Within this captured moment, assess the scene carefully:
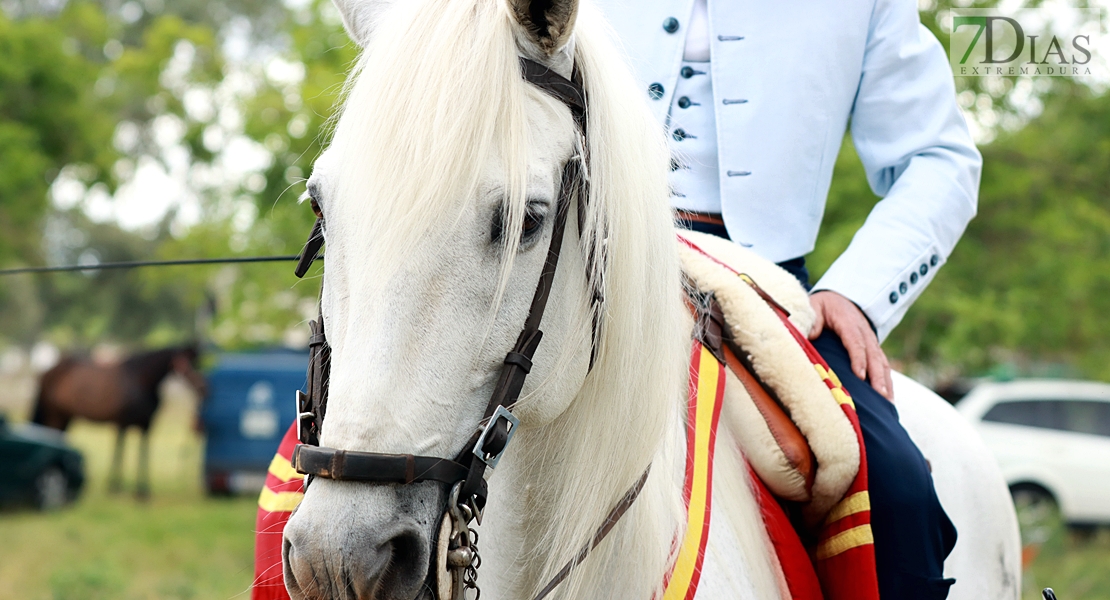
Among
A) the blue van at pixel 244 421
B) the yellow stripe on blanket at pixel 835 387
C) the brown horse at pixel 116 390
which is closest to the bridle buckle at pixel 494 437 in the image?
the yellow stripe on blanket at pixel 835 387

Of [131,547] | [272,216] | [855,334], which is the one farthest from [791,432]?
[131,547]

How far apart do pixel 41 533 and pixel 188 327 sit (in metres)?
30.0

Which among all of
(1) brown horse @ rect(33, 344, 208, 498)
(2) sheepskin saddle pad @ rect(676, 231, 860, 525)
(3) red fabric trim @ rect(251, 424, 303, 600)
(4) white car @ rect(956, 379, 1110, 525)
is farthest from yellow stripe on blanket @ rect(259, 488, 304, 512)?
(1) brown horse @ rect(33, 344, 208, 498)

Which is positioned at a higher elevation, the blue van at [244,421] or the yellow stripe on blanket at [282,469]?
the yellow stripe on blanket at [282,469]

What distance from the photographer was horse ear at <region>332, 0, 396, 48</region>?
5.82 feet

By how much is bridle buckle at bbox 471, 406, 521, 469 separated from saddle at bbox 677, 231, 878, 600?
27.2 inches

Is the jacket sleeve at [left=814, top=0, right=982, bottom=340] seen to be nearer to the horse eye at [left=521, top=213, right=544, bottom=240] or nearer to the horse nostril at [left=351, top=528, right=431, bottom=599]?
the horse eye at [left=521, top=213, right=544, bottom=240]

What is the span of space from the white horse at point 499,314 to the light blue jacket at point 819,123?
623mm

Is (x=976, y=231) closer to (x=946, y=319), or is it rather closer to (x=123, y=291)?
(x=946, y=319)

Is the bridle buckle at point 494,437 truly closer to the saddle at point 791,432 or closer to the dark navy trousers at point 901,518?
the saddle at point 791,432

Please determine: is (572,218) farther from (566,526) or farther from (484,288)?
(566,526)

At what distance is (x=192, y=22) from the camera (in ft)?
113

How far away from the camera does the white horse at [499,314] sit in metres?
1.35

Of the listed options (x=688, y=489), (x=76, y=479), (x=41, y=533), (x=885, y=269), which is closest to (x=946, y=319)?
(x=885, y=269)
